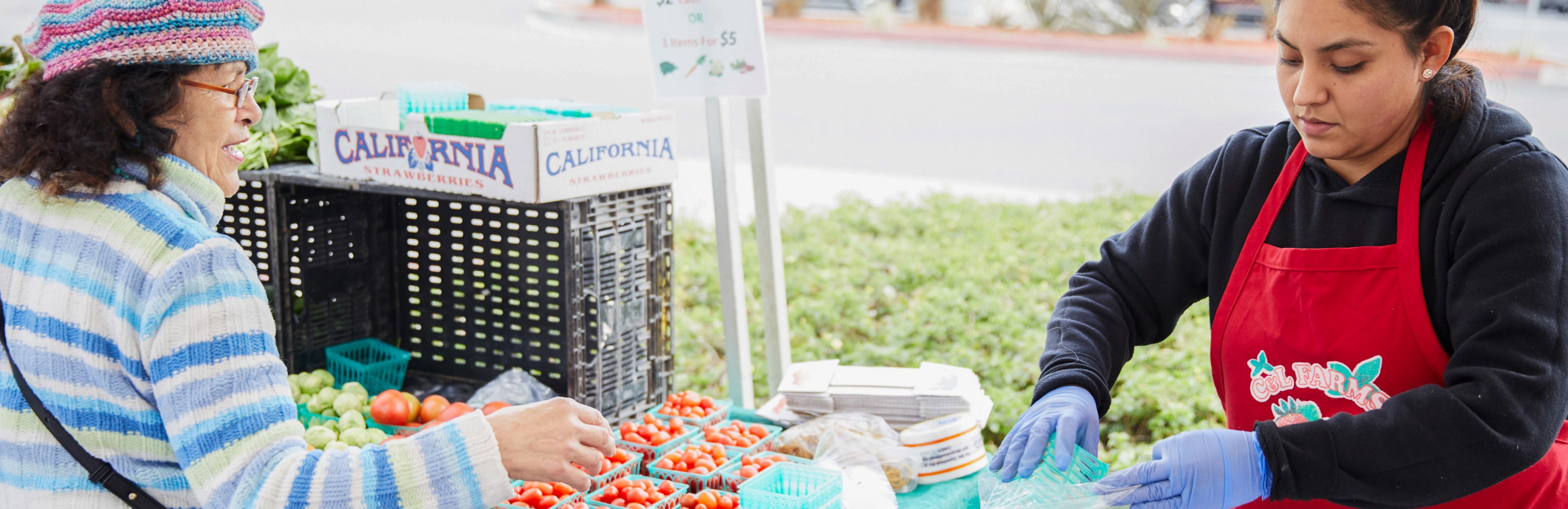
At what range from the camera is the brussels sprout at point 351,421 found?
279 cm

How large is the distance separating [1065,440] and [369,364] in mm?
2137

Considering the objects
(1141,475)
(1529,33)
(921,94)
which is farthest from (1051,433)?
(1529,33)

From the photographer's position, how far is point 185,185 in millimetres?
1551

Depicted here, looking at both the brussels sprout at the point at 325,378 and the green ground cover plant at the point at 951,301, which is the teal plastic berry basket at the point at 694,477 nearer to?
the brussels sprout at the point at 325,378

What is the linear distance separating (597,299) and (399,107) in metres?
0.71


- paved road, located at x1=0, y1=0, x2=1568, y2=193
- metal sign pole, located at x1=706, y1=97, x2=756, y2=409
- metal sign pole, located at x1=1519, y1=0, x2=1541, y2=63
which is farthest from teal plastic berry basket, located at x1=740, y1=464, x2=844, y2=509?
metal sign pole, located at x1=1519, y1=0, x2=1541, y2=63

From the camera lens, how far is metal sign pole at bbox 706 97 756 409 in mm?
3150

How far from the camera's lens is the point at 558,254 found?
291cm

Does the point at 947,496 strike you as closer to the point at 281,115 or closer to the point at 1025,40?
the point at 281,115

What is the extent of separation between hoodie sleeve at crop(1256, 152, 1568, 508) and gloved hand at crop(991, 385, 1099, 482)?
1.00 ft

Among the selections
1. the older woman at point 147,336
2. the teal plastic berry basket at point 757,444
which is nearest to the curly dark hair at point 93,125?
the older woman at point 147,336

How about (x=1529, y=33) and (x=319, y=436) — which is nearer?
(x=319, y=436)

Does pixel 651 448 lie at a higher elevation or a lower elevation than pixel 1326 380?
lower

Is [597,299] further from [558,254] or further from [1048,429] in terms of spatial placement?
[1048,429]
